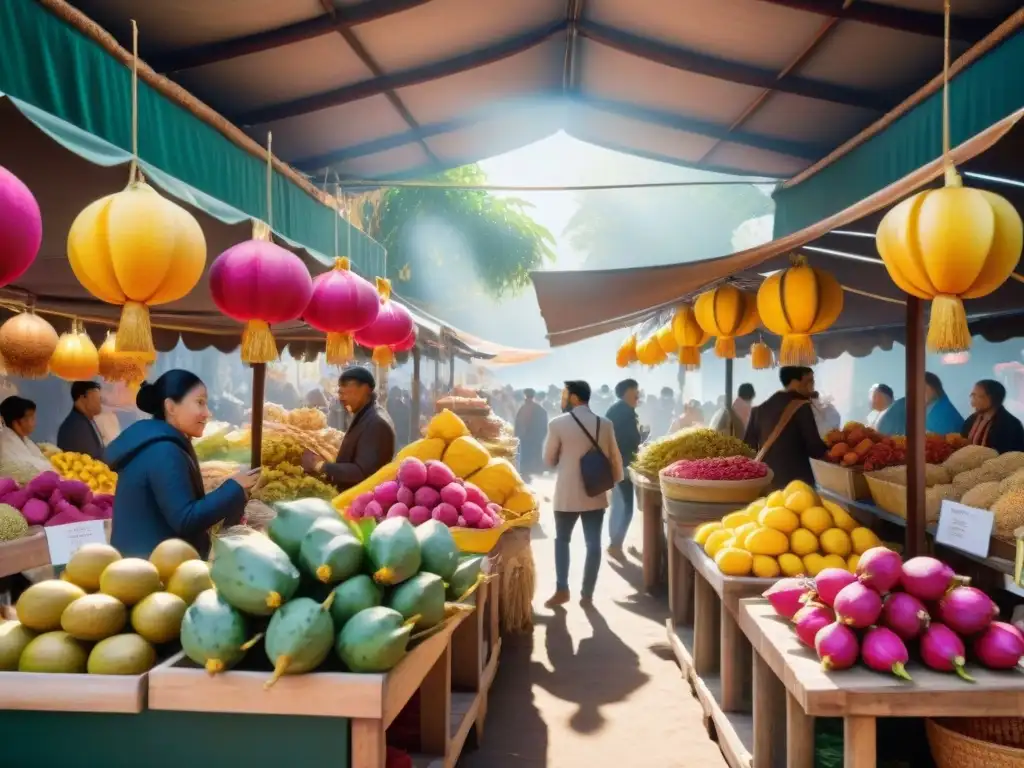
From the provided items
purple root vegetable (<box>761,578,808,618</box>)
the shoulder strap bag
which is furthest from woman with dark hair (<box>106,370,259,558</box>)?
the shoulder strap bag

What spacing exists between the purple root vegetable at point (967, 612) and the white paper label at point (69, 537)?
332cm

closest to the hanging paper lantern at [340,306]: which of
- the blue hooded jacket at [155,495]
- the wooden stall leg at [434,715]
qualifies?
the blue hooded jacket at [155,495]

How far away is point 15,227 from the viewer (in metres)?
1.69

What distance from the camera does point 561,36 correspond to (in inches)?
209

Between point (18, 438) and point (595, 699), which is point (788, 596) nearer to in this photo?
point (595, 699)

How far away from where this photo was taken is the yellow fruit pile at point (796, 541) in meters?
3.37

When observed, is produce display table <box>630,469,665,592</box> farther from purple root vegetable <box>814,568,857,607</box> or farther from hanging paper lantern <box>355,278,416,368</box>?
purple root vegetable <box>814,568,857,607</box>

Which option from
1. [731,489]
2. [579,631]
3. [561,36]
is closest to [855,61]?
[561,36]

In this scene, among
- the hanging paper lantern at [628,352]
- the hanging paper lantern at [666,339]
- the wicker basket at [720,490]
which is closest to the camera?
the wicker basket at [720,490]

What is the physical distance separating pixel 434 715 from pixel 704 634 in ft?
6.18

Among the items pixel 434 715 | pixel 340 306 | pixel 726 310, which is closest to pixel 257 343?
pixel 340 306

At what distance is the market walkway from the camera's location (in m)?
3.46

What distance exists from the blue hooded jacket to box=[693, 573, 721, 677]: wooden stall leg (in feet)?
8.15

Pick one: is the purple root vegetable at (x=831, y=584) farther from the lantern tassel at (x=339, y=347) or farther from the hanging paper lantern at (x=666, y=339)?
the hanging paper lantern at (x=666, y=339)
